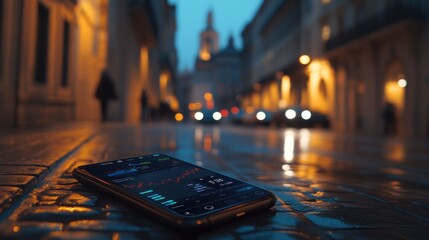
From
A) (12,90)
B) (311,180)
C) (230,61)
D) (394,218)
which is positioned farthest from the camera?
(230,61)

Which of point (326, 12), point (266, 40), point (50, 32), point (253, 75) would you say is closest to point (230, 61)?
point (253, 75)

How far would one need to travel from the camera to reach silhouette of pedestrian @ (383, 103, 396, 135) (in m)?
22.1

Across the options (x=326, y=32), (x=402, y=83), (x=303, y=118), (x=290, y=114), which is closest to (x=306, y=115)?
(x=303, y=118)

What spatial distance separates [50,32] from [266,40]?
43003 millimetres

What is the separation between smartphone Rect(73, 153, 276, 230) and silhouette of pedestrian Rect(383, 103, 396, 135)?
21.6 metres

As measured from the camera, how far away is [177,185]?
1914 mm

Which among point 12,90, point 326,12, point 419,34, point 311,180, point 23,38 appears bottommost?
point 311,180

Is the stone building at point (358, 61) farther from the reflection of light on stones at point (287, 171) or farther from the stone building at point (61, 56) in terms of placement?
the reflection of light on stones at point (287, 171)

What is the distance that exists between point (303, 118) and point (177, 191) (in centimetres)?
2481

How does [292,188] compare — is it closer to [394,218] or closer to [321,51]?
[394,218]

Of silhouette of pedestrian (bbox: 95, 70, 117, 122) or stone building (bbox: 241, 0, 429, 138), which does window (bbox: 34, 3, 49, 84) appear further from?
stone building (bbox: 241, 0, 429, 138)

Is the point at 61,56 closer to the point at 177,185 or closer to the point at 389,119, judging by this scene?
the point at 177,185

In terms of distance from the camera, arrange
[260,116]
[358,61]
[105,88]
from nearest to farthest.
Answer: [105,88] < [358,61] < [260,116]

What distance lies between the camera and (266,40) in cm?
5200
